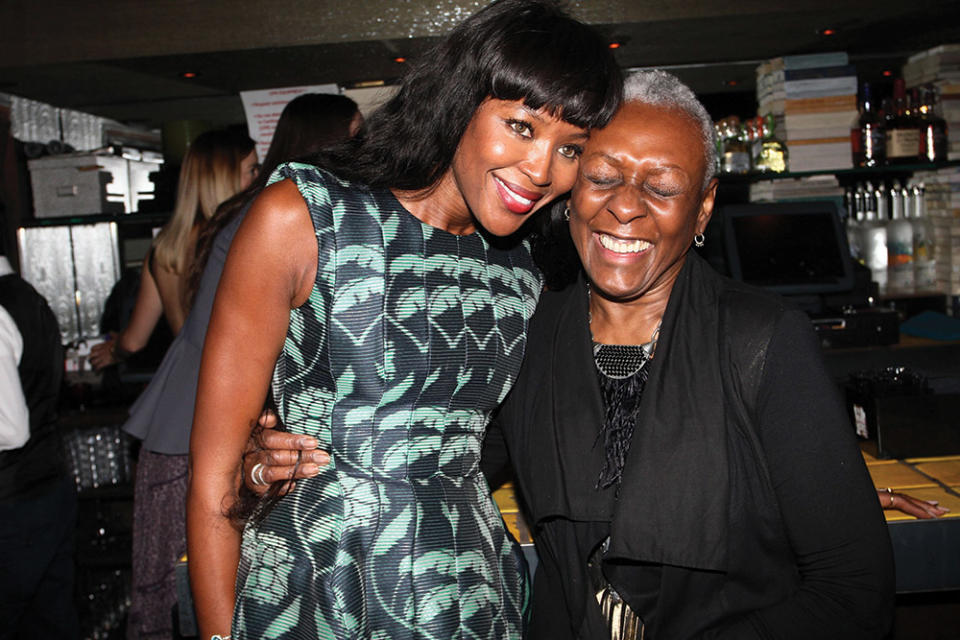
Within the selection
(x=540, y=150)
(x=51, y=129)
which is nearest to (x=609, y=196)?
(x=540, y=150)

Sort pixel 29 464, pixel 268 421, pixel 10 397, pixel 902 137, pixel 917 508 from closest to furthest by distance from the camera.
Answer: pixel 268 421 → pixel 917 508 → pixel 10 397 → pixel 29 464 → pixel 902 137

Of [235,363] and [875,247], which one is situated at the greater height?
[875,247]

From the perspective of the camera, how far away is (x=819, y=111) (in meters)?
3.52

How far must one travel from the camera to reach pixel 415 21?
322cm

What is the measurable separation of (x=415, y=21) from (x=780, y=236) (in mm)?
1691

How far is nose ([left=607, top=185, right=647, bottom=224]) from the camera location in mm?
1324

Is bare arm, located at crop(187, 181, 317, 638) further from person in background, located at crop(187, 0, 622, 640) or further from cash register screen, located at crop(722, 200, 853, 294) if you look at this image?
cash register screen, located at crop(722, 200, 853, 294)

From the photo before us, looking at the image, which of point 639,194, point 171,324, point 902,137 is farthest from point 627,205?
point 902,137

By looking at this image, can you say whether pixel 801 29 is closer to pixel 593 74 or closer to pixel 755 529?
pixel 593 74

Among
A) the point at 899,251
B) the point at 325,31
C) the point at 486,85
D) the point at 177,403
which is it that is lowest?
the point at 177,403

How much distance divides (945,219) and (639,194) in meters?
2.99

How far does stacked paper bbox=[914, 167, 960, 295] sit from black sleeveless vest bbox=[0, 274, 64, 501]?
366 cm

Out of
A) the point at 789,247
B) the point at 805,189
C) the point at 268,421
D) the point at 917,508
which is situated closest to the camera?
the point at 268,421

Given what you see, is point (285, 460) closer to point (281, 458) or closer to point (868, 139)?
point (281, 458)
